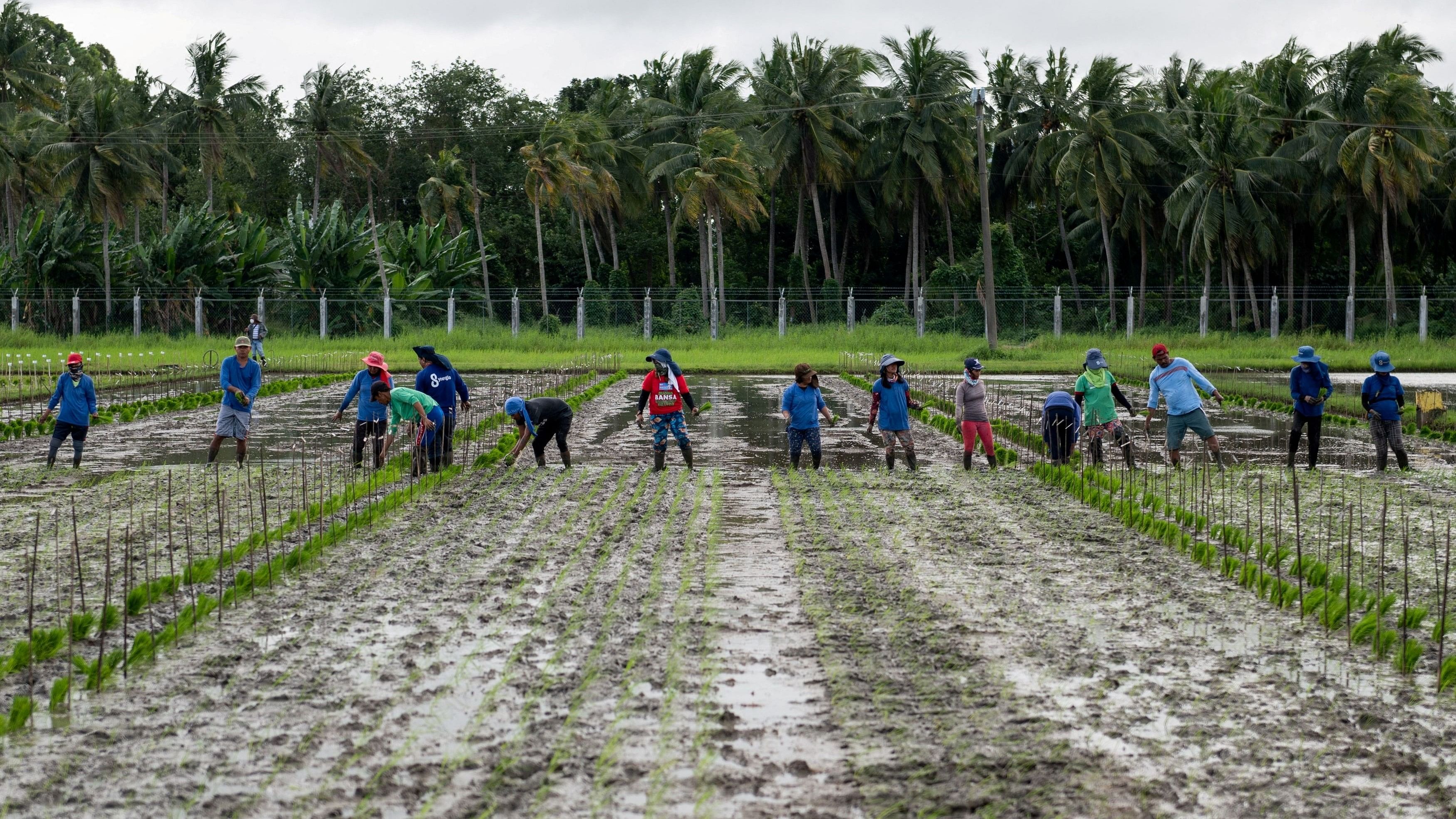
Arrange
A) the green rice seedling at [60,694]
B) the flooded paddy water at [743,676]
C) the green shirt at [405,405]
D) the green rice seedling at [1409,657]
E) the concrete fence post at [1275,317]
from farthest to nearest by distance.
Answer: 1. the concrete fence post at [1275,317]
2. the green shirt at [405,405]
3. the green rice seedling at [1409,657]
4. the green rice seedling at [60,694]
5. the flooded paddy water at [743,676]

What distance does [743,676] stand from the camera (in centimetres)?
640

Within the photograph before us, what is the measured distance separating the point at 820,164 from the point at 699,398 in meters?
27.3

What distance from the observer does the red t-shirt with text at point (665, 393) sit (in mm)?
14445

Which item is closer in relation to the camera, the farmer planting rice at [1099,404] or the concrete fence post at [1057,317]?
the farmer planting rice at [1099,404]

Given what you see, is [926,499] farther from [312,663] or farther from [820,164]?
[820,164]

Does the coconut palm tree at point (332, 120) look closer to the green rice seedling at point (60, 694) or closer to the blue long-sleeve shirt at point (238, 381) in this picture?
the blue long-sleeve shirt at point (238, 381)

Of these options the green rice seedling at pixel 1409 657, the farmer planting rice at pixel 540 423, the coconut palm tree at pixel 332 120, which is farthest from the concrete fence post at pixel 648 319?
the green rice seedling at pixel 1409 657

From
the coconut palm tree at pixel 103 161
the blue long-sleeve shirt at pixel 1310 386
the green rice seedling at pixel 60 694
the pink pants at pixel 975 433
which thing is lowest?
the green rice seedling at pixel 60 694

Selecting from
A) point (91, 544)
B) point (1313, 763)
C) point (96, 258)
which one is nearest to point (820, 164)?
point (96, 258)

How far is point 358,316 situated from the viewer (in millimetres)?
48188

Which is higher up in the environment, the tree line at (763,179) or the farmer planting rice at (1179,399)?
the tree line at (763,179)

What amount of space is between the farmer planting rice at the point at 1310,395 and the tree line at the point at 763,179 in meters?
31.8

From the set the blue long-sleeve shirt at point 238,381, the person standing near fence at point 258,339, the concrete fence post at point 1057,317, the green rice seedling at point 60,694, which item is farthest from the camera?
the concrete fence post at point 1057,317

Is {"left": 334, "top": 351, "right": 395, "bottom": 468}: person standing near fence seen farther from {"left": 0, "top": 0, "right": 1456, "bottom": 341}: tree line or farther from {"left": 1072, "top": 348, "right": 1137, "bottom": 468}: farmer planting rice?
{"left": 0, "top": 0, "right": 1456, "bottom": 341}: tree line
